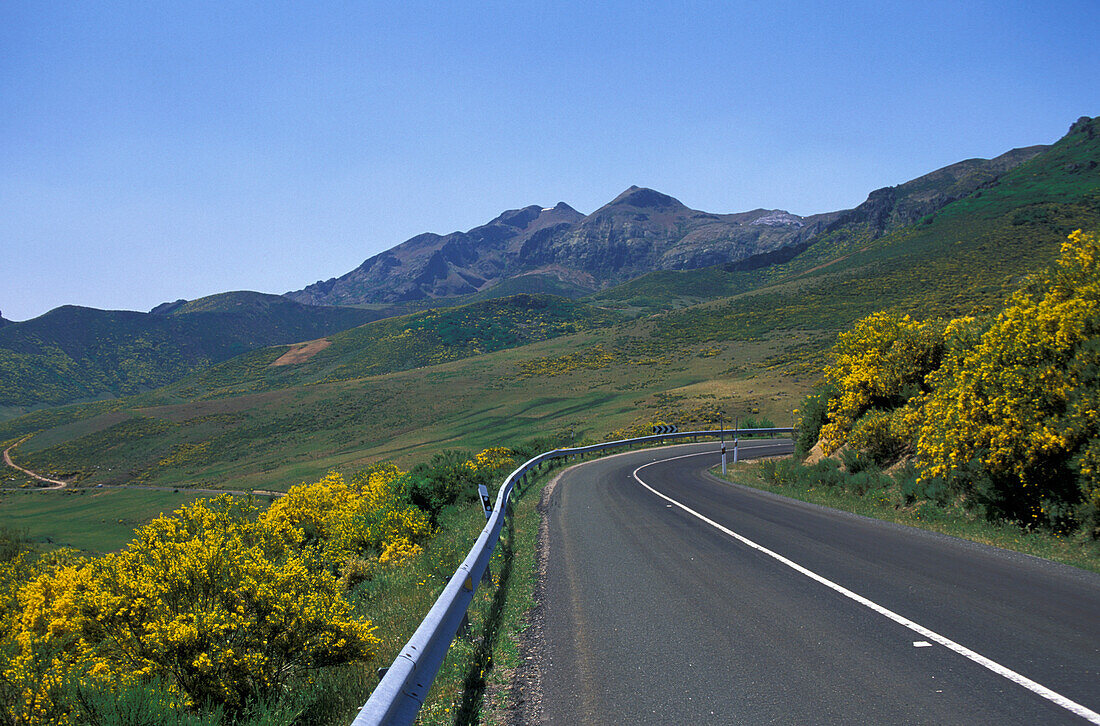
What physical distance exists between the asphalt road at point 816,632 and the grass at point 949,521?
61cm

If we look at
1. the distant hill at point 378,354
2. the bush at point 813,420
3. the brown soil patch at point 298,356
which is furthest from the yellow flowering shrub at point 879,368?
the brown soil patch at point 298,356

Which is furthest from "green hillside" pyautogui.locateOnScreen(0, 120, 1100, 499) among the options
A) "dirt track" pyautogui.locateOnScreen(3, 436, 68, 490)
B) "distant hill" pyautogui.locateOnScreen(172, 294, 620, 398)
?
"distant hill" pyautogui.locateOnScreen(172, 294, 620, 398)

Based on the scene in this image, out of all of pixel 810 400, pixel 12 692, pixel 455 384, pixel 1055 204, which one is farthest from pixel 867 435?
pixel 1055 204

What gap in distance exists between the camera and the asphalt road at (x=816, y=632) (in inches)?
163

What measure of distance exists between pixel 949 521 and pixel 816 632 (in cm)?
714

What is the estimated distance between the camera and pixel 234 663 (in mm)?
4977

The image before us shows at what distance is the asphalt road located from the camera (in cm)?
414

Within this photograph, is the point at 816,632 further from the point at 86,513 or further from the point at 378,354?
the point at 378,354

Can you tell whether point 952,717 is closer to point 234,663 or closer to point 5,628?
point 234,663

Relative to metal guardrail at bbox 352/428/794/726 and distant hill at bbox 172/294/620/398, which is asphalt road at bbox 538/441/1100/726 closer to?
metal guardrail at bbox 352/428/794/726

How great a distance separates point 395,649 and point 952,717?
4469 millimetres

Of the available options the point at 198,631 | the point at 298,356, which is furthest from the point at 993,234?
the point at 298,356

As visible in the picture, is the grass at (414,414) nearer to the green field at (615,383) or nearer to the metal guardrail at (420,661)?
the green field at (615,383)

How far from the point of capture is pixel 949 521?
35.9ft
